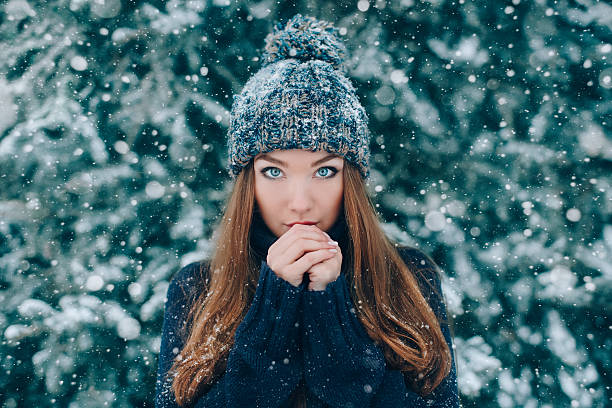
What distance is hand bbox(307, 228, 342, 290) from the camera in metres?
1.46

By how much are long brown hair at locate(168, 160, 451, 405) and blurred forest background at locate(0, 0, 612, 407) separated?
0.53m

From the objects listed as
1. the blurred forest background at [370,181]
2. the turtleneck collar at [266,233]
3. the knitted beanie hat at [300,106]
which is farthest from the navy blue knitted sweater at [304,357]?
the blurred forest background at [370,181]

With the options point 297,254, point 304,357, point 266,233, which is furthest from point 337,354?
point 266,233

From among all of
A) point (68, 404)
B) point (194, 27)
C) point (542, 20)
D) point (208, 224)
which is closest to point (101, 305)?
point (68, 404)

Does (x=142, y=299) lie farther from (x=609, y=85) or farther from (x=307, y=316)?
(x=609, y=85)

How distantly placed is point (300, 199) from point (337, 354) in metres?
0.60

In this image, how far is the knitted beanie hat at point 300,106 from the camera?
1.51 metres

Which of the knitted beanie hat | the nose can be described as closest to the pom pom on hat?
the knitted beanie hat

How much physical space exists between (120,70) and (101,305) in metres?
1.32

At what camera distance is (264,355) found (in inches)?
55.6

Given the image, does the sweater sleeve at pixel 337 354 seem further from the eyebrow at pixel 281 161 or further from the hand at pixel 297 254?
the eyebrow at pixel 281 161

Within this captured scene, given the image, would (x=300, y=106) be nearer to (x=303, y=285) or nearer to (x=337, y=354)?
(x=303, y=285)

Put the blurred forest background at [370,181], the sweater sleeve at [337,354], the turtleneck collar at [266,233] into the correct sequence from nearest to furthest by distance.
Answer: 1. the sweater sleeve at [337,354]
2. the turtleneck collar at [266,233]
3. the blurred forest background at [370,181]

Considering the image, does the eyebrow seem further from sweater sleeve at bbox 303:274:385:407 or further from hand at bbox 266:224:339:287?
sweater sleeve at bbox 303:274:385:407
